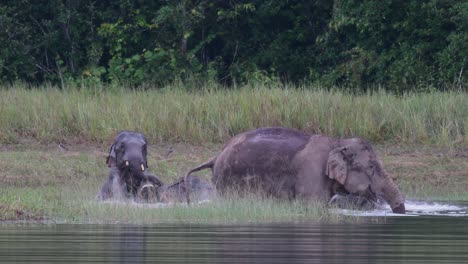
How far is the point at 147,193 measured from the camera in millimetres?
16344

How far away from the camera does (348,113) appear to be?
73.2 feet

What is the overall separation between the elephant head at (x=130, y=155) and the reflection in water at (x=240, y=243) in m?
3.35

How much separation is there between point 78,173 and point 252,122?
13.1 feet

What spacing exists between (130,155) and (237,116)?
19.2ft

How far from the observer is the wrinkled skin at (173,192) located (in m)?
16.0

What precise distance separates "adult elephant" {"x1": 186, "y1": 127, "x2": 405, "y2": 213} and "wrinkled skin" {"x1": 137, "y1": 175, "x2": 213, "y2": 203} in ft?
0.84

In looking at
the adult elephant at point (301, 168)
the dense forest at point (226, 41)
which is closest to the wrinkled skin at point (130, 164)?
the adult elephant at point (301, 168)

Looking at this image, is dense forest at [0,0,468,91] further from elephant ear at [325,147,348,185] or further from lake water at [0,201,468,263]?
lake water at [0,201,468,263]

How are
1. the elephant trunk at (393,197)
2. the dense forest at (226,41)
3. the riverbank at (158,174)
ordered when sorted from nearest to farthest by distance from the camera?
the riverbank at (158,174), the elephant trunk at (393,197), the dense forest at (226,41)

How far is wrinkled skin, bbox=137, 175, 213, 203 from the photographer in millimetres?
16047

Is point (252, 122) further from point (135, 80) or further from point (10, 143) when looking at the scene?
point (135, 80)

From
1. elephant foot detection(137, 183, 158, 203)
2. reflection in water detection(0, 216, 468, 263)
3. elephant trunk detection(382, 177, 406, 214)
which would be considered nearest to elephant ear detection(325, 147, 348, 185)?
elephant trunk detection(382, 177, 406, 214)

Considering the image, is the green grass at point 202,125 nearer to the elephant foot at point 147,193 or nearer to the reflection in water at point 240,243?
the elephant foot at point 147,193

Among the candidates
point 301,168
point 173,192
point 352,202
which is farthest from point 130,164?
point 352,202
